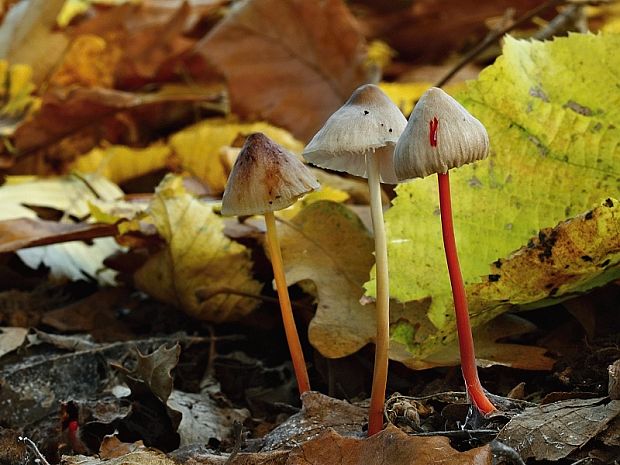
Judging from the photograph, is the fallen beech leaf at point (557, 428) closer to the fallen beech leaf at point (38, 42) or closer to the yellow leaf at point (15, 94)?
the yellow leaf at point (15, 94)

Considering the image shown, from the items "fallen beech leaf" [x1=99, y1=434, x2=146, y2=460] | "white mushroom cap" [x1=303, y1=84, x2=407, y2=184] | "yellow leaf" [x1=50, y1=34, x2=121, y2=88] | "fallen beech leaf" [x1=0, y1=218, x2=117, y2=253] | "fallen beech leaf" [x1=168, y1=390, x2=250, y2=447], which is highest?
"white mushroom cap" [x1=303, y1=84, x2=407, y2=184]

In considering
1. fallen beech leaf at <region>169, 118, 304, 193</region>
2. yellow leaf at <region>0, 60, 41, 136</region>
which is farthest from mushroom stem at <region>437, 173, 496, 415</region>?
yellow leaf at <region>0, 60, 41, 136</region>

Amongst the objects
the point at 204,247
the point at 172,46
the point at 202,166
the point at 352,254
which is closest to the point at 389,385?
the point at 352,254

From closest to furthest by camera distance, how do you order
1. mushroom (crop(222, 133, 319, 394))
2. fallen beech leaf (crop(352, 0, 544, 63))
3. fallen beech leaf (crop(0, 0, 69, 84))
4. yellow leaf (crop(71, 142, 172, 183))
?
mushroom (crop(222, 133, 319, 394)), yellow leaf (crop(71, 142, 172, 183)), fallen beech leaf (crop(0, 0, 69, 84)), fallen beech leaf (crop(352, 0, 544, 63))

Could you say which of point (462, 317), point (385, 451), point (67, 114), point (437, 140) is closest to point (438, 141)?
point (437, 140)

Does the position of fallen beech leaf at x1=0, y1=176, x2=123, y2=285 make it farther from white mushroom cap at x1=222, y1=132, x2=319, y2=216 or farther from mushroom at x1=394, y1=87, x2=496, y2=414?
mushroom at x1=394, y1=87, x2=496, y2=414

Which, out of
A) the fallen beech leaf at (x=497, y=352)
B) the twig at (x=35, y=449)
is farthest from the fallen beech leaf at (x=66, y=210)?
the fallen beech leaf at (x=497, y=352)

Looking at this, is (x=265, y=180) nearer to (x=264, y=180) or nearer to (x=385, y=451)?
(x=264, y=180)
